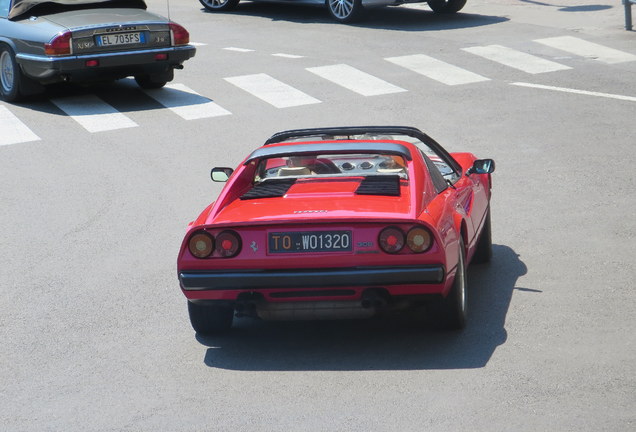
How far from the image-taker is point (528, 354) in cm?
700

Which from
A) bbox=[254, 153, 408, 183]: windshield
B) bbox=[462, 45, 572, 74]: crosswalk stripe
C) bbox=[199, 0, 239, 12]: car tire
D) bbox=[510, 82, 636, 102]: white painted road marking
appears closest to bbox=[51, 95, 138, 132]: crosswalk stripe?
bbox=[510, 82, 636, 102]: white painted road marking

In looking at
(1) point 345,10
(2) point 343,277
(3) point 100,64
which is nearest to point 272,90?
(3) point 100,64

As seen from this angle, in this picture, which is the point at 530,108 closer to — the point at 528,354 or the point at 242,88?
the point at 242,88

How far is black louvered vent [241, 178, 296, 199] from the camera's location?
7.49m

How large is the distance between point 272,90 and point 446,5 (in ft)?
26.2

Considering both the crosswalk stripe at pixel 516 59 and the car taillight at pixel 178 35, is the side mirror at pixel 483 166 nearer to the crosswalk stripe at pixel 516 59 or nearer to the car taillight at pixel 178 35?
the car taillight at pixel 178 35

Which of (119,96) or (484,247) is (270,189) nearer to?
(484,247)

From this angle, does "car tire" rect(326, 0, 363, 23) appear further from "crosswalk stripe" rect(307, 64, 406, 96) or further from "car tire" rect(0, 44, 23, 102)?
"car tire" rect(0, 44, 23, 102)

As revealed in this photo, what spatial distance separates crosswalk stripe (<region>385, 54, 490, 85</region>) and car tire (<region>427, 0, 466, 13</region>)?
4.89 metres

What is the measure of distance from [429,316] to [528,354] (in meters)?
0.79

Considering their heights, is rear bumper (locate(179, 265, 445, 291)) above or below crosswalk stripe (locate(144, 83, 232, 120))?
above

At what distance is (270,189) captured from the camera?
25.0 ft

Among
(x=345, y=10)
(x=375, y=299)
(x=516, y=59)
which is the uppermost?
(x=375, y=299)

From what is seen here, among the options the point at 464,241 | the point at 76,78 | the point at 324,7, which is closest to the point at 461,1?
the point at 324,7
